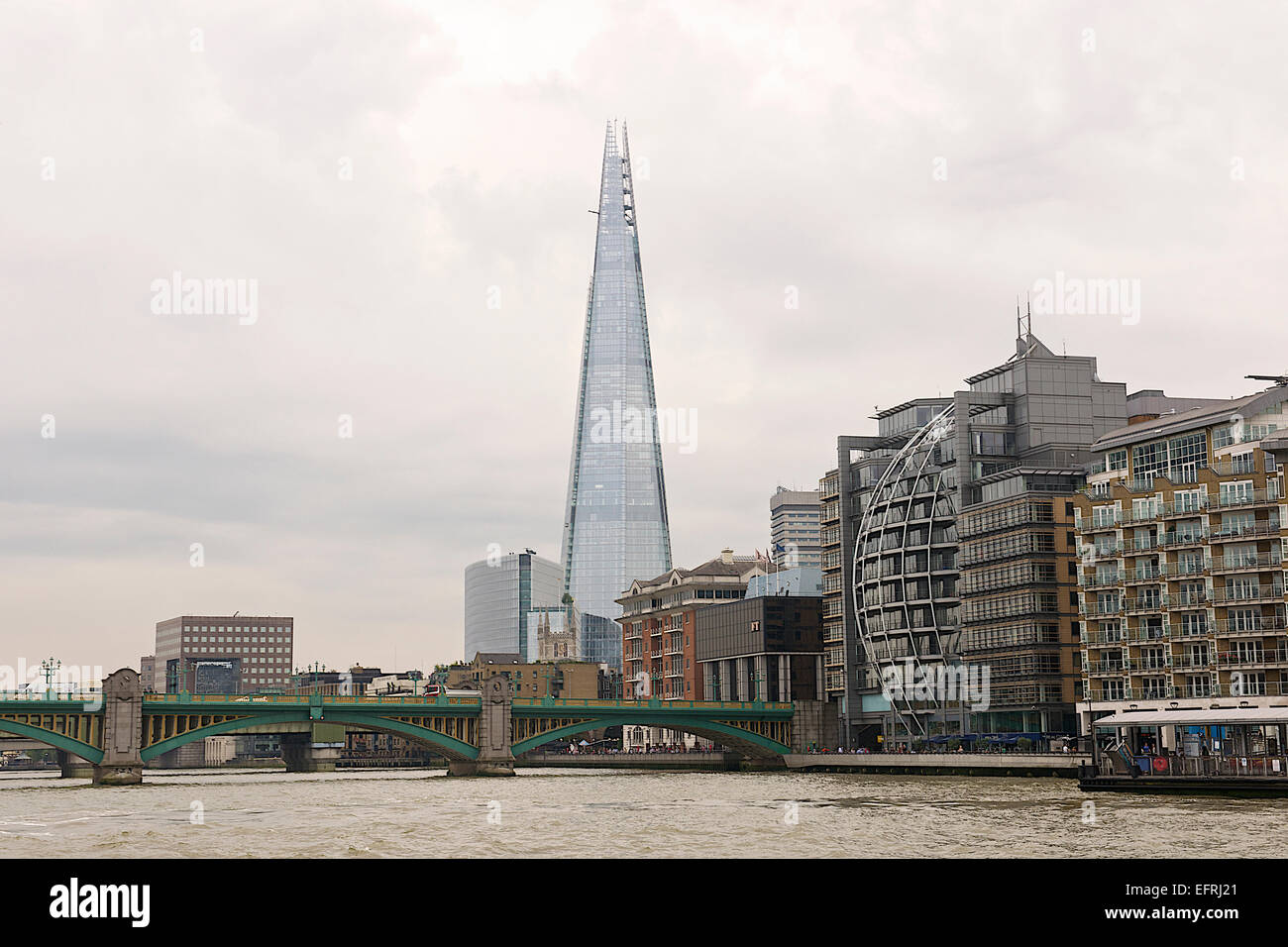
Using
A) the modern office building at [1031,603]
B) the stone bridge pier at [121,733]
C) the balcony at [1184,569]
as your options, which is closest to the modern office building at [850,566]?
the modern office building at [1031,603]

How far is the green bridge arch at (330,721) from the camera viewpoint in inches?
5404

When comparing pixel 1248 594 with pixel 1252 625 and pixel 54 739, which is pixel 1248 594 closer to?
pixel 1252 625

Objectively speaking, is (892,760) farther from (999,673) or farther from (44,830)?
(44,830)

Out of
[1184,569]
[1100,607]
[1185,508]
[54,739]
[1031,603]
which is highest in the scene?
[1185,508]

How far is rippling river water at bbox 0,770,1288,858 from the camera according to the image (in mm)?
54312

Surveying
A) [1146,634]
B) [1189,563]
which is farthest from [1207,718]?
[1146,634]

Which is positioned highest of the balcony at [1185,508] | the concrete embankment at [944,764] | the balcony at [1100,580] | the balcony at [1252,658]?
the balcony at [1185,508]

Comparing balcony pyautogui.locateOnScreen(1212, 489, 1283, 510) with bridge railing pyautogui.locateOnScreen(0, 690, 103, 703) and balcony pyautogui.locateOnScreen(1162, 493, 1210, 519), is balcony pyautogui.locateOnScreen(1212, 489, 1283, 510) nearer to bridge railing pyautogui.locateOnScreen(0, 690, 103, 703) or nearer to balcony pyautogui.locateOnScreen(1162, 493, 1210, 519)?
balcony pyautogui.locateOnScreen(1162, 493, 1210, 519)

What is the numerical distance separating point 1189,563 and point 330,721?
80.9 metres

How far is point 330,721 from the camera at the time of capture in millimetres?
145125

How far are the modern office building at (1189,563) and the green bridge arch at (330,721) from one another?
62789 mm

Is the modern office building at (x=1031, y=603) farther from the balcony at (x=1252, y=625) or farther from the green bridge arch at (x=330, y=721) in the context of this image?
the green bridge arch at (x=330, y=721)

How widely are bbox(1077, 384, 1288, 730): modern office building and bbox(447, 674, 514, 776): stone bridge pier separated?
57911mm
